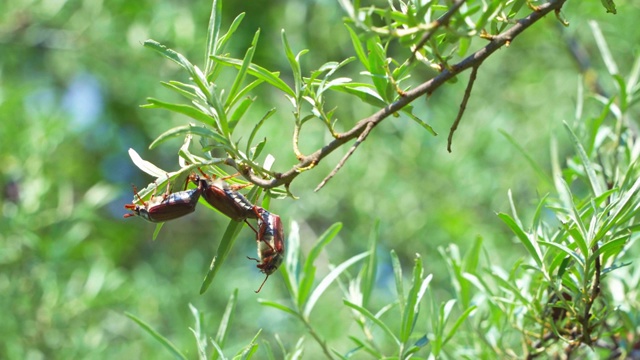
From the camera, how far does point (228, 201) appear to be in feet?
1.38

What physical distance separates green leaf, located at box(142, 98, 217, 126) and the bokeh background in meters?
0.93

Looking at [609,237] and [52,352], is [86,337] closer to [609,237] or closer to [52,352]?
[52,352]

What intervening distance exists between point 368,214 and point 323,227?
0.44 meters

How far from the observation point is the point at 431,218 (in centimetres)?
175

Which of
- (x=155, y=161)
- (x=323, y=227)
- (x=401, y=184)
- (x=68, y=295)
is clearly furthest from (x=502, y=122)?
(x=155, y=161)

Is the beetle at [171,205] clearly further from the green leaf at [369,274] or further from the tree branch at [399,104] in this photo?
the green leaf at [369,274]

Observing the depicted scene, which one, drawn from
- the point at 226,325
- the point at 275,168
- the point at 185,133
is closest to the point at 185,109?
the point at 185,133

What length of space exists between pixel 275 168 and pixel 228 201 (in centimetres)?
145

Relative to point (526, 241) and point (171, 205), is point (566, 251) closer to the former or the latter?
point (526, 241)

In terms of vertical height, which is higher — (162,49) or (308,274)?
(162,49)

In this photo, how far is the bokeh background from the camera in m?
1.45

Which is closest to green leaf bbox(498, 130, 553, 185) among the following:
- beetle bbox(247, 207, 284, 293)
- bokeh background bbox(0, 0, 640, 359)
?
beetle bbox(247, 207, 284, 293)

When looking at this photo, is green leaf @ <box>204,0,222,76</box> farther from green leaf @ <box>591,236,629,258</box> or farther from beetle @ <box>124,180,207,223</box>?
green leaf @ <box>591,236,629,258</box>

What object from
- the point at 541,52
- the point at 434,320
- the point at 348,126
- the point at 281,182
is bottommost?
the point at 348,126
